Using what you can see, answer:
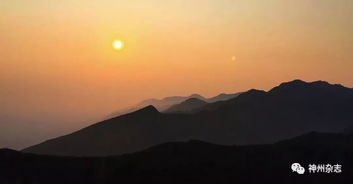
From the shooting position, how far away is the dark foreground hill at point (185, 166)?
190 feet

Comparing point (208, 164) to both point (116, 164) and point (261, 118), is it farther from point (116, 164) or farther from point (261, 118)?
point (261, 118)

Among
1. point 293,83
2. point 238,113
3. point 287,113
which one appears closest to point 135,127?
point 238,113

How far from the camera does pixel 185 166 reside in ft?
200

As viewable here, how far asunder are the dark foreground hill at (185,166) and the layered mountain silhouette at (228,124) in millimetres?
79670

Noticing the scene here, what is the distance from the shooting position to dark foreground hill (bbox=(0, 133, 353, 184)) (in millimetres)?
57875

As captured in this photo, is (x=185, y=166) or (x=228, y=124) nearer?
(x=185, y=166)

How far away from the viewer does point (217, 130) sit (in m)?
161

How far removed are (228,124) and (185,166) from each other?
343 ft

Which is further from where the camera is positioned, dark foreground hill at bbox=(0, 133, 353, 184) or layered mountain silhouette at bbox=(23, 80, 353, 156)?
layered mountain silhouette at bbox=(23, 80, 353, 156)

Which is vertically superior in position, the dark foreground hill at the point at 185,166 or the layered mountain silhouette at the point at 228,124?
the layered mountain silhouette at the point at 228,124

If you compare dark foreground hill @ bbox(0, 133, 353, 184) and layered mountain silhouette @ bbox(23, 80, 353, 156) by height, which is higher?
layered mountain silhouette @ bbox(23, 80, 353, 156)

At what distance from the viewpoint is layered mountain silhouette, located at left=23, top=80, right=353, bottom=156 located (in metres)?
152

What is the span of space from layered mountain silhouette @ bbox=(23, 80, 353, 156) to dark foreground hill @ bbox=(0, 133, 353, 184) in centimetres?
7967

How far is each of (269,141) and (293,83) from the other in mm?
52423
